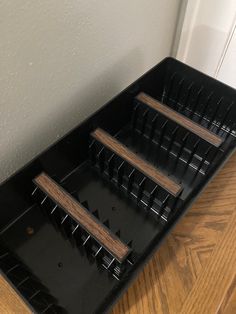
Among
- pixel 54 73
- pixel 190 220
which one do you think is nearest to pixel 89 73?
pixel 54 73

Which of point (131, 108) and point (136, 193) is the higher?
point (131, 108)

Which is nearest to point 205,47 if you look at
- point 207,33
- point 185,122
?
point 207,33

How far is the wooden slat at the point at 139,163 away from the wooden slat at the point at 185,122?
105 millimetres

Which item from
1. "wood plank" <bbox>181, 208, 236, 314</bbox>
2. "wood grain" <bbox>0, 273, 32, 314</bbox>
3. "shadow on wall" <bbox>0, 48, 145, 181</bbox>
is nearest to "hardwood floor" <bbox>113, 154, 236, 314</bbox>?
"wood plank" <bbox>181, 208, 236, 314</bbox>

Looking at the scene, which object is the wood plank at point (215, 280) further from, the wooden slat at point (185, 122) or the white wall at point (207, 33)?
the white wall at point (207, 33)

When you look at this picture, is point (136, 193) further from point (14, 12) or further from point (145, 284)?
point (14, 12)

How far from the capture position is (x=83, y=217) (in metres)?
0.41

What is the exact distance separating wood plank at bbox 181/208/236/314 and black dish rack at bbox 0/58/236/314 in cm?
9

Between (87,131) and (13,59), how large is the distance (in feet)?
0.57

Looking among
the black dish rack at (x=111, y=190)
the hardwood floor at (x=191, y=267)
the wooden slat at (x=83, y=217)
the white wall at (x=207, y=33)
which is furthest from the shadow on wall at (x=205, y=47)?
the wooden slat at (x=83, y=217)

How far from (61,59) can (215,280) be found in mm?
387

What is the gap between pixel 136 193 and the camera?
0.51 metres

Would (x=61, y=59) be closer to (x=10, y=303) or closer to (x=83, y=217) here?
(x=83, y=217)

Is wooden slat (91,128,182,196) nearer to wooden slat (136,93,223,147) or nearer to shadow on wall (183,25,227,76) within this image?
wooden slat (136,93,223,147)
